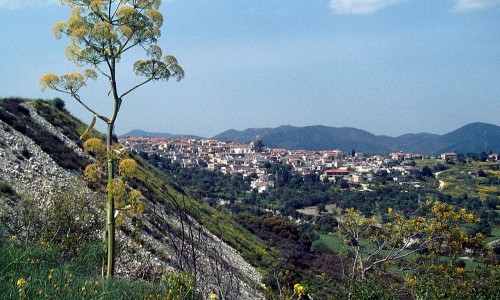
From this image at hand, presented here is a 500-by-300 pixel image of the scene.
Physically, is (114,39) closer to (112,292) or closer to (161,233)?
(112,292)

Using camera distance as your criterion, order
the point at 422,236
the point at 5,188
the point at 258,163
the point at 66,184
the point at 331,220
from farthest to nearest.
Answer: the point at 258,163
the point at 331,220
the point at 66,184
the point at 5,188
the point at 422,236

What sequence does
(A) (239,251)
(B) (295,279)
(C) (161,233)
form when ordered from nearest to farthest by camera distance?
(C) (161,233)
(B) (295,279)
(A) (239,251)

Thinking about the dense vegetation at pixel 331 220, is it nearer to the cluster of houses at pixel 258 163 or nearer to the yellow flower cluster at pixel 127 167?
the yellow flower cluster at pixel 127 167

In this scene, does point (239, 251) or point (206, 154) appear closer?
point (239, 251)

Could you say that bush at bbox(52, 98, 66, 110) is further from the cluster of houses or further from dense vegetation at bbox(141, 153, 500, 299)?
the cluster of houses

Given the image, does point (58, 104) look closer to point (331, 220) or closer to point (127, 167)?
point (331, 220)

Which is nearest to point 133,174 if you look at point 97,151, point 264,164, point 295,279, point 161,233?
point 97,151

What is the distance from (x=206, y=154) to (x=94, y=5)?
391 feet

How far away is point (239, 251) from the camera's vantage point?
2347 centimetres

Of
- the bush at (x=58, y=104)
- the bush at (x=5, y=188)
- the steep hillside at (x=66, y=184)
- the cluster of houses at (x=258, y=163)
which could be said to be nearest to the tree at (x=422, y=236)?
the steep hillside at (x=66, y=184)

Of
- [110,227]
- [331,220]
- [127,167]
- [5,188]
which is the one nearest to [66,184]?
[5,188]

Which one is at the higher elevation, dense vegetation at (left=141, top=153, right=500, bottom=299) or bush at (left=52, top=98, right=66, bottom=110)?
bush at (left=52, top=98, right=66, bottom=110)

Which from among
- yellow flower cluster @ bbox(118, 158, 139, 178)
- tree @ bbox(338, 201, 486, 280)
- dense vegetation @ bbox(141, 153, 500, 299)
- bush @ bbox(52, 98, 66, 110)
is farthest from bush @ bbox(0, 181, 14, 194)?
bush @ bbox(52, 98, 66, 110)

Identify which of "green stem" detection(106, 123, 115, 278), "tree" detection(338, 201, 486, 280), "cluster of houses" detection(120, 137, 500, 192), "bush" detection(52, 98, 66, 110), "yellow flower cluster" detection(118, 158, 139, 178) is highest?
"bush" detection(52, 98, 66, 110)
